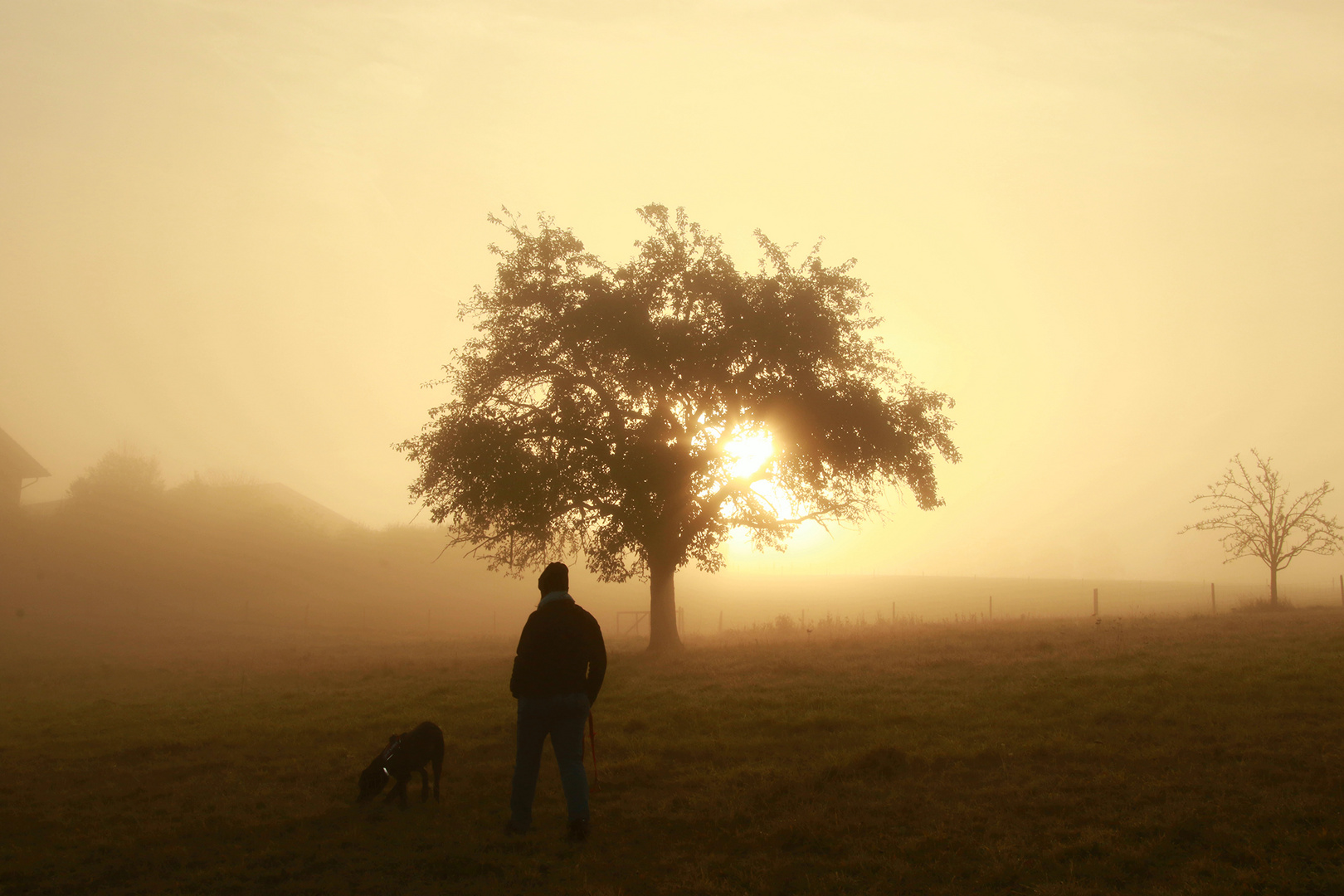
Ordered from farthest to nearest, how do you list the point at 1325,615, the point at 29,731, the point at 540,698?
the point at 1325,615, the point at 29,731, the point at 540,698

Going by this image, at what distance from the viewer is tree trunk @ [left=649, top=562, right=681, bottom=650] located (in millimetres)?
24781

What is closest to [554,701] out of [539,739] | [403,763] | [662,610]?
[539,739]

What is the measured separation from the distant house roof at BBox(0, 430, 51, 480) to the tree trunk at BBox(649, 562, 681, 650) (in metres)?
67.1

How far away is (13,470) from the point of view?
65.0 metres

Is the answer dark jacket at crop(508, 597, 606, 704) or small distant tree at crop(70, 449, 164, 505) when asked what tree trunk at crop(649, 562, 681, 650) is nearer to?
dark jacket at crop(508, 597, 606, 704)

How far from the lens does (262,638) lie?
142 ft

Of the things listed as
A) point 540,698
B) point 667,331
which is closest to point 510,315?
point 667,331

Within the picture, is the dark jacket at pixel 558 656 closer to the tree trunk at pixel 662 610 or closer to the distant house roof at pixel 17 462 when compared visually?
the tree trunk at pixel 662 610

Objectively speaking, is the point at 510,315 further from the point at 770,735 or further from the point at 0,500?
the point at 0,500

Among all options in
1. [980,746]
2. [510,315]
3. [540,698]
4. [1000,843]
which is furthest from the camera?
[510,315]

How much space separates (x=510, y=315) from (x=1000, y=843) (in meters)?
21.9

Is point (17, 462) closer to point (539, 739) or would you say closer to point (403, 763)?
point (403, 763)

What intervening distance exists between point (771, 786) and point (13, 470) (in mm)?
79280

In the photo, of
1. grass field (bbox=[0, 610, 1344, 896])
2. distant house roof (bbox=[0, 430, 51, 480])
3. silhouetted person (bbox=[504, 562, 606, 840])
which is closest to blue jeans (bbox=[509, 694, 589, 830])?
silhouetted person (bbox=[504, 562, 606, 840])
